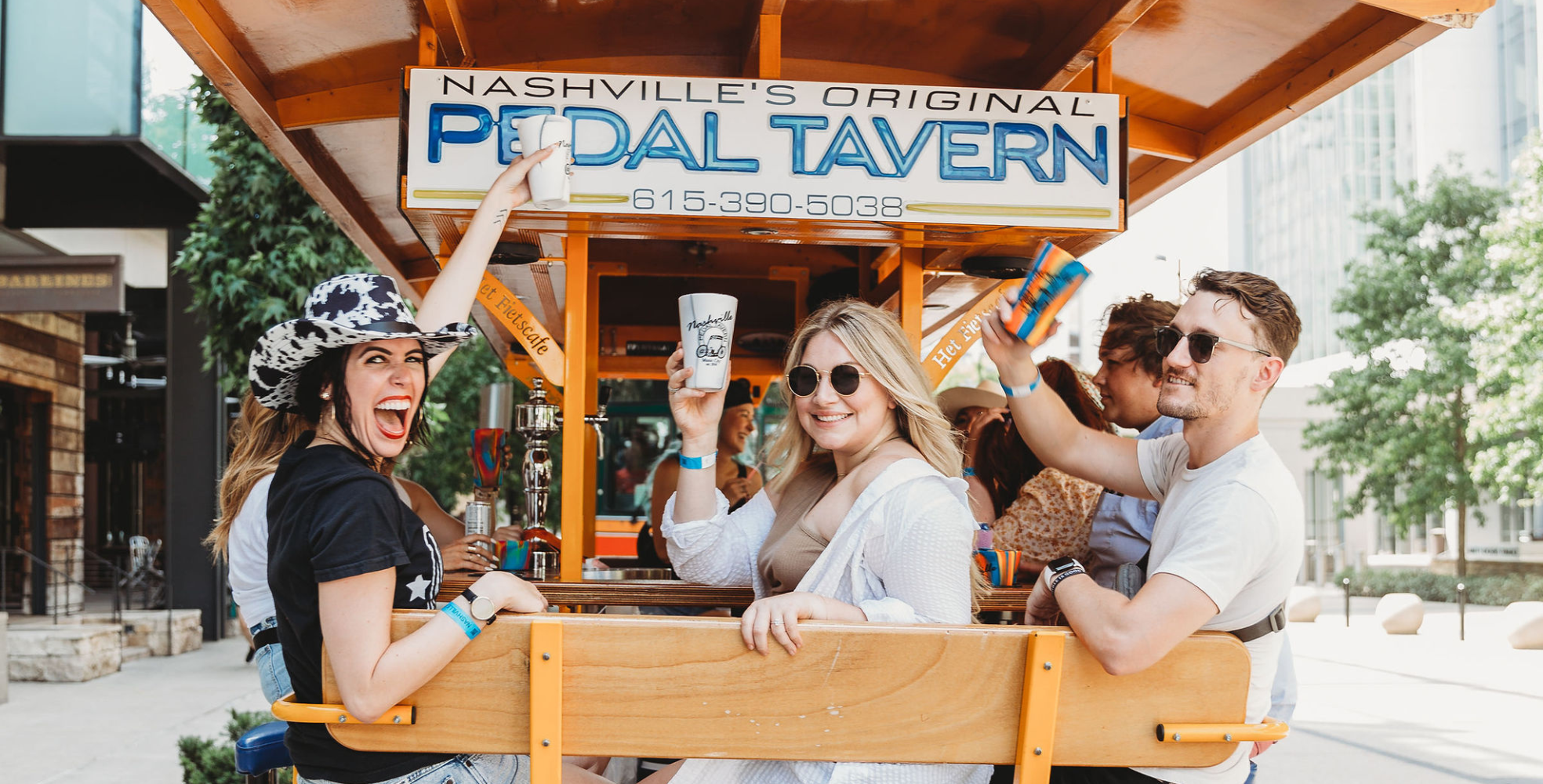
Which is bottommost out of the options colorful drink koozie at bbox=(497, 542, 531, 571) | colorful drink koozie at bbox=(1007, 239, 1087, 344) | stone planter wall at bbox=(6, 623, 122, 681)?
stone planter wall at bbox=(6, 623, 122, 681)

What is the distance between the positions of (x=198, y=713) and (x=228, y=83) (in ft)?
21.8

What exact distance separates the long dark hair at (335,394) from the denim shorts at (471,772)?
0.56m

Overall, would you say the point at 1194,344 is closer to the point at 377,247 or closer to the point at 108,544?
the point at 377,247

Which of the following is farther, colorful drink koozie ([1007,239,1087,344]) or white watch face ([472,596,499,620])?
colorful drink koozie ([1007,239,1087,344])

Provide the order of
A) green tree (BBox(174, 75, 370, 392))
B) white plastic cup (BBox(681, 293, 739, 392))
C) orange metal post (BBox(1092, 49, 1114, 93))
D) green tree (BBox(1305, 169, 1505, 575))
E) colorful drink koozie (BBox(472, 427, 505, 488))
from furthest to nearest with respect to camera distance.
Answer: green tree (BBox(1305, 169, 1505, 575))
green tree (BBox(174, 75, 370, 392))
colorful drink koozie (BBox(472, 427, 505, 488))
orange metal post (BBox(1092, 49, 1114, 93))
white plastic cup (BBox(681, 293, 739, 392))

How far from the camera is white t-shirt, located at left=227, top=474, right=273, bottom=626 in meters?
2.74

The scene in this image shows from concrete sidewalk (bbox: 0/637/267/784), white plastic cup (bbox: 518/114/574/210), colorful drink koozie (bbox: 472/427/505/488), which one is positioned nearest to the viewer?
white plastic cup (bbox: 518/114/574/210)

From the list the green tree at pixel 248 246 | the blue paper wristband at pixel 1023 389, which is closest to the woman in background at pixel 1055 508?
the blue paper wristband at pixel 1023 389

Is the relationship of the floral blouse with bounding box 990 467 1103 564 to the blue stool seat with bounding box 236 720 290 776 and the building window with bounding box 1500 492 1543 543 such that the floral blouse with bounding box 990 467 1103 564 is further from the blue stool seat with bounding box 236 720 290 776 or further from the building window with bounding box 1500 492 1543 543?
the building window with bounding box 1500 492 1543 543

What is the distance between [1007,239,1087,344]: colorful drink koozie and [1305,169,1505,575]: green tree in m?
20.2

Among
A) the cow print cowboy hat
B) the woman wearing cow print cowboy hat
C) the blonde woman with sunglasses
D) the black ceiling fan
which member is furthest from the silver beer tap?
the black ceiling fan

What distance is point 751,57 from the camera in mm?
3809

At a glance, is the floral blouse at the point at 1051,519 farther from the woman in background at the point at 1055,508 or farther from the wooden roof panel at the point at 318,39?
the wooden roof panel at the point at 318,39

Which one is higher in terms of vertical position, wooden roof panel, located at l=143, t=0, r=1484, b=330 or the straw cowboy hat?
wooden roof panel, located at l=143, t=0, r=1484, b=330
